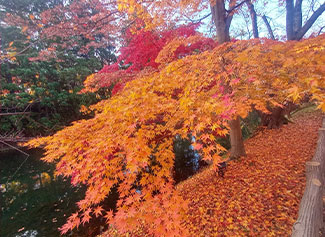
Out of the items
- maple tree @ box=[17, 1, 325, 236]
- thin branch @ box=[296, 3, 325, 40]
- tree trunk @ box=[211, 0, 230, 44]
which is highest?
tree trunk @ box=[211, 0, 230, 44]

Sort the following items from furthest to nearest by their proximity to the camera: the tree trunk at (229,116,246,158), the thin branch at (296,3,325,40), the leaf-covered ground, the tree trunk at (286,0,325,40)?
the tree trunk at (229,116,246,158) → the tree trunk at (286,0,325,40) → the thin branch at (296,3,325,40) → the leaf-covered ground

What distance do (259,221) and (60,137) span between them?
4286 millimetres

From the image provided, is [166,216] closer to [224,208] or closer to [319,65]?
[224,208]

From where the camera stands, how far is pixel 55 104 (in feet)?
49.9

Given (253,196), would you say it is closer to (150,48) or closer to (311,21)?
(311,21)

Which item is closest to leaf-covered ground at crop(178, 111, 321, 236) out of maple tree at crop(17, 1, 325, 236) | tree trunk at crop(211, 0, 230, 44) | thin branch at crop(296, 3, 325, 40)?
maple tree at crop(17, 1, 325, 236)

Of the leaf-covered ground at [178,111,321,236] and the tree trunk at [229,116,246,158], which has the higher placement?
the tree trunk at [229,116,246,158]

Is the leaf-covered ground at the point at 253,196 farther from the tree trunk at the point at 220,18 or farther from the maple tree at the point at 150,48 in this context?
the maple tree at the point at 150,48

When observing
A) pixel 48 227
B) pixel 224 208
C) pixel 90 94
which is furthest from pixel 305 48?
pixel 90 94

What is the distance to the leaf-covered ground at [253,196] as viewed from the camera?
2938 mm

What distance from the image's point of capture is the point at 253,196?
3.59m

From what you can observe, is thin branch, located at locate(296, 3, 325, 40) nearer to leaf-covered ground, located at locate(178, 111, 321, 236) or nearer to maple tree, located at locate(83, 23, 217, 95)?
maple tree, located at locate(83, 23, 217, 95)

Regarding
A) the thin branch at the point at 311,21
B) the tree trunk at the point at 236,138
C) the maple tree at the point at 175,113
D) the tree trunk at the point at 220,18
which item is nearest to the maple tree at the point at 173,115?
the maple tree at the point at 175,113

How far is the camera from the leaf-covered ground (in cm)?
294
